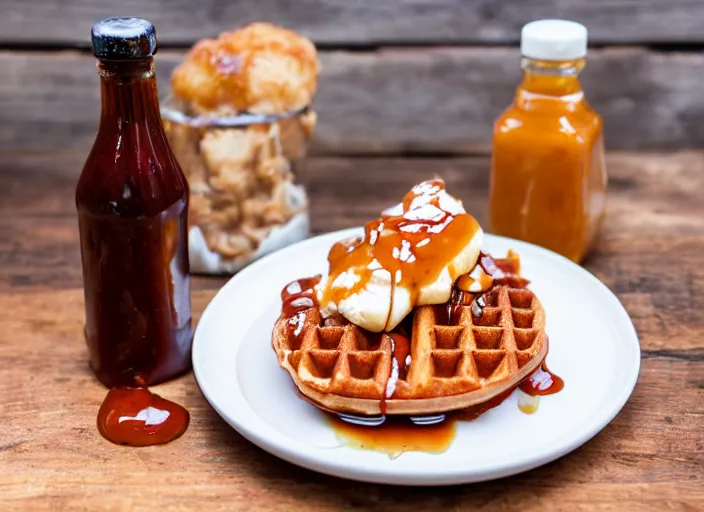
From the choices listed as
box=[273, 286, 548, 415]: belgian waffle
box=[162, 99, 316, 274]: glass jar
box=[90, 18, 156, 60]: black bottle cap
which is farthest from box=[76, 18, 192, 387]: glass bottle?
box=[162, 99, 316, 274]: glass jar

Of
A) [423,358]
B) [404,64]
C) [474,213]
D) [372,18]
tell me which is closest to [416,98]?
[404,64]

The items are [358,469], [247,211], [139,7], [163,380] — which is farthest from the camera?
[139,7]

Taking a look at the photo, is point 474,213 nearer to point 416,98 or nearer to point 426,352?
point 416,98

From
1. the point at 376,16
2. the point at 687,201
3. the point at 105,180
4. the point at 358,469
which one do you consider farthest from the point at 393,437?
the point at 376,16

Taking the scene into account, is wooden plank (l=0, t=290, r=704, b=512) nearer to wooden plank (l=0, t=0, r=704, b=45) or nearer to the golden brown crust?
the golden brown crust

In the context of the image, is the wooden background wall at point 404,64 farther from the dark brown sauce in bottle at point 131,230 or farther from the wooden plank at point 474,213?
the dark brown sauce in bottle at point 131,230

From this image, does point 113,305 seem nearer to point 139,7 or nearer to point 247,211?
point 247,211
